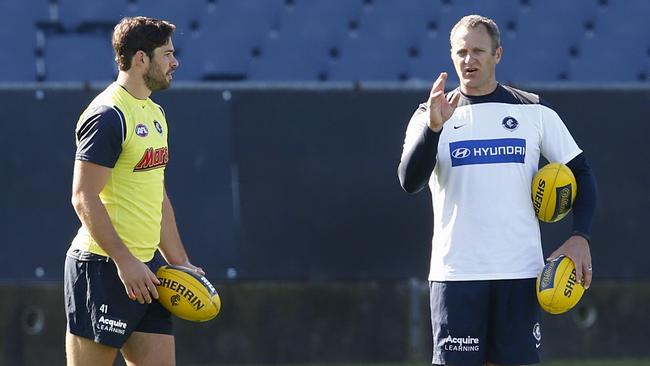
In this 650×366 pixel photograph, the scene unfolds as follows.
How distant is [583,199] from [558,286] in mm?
455

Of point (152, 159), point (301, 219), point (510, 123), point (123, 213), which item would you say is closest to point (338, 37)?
point (301, 219)

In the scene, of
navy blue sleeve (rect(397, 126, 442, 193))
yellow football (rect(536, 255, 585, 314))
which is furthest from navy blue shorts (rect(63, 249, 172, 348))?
yellow football (rect(536, 255, 585, 314))

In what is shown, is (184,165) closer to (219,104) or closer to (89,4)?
(219,104)

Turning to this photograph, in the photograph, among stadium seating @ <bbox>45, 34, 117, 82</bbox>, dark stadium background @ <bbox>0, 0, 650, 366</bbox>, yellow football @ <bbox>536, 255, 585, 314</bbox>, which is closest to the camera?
yellow football @ <bbox>536, 255, 585, 314</bbox>

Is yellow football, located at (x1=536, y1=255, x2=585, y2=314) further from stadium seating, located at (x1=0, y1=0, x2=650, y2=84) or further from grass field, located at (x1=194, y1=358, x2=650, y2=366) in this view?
stadium seating, located at (x1=0, y1=0, x2=650, y2=84)

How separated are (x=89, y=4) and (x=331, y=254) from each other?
2654mm

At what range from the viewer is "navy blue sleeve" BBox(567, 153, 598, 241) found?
522 centimetres

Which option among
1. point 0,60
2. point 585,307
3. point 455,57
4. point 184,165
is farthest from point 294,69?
point 455,57

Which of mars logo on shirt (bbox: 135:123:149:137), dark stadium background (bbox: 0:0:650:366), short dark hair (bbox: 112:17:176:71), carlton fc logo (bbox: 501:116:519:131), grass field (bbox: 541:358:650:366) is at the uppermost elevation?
short dark hair (bbox: 112:17:176:71)

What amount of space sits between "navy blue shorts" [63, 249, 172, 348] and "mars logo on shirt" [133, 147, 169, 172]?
394 millimetres

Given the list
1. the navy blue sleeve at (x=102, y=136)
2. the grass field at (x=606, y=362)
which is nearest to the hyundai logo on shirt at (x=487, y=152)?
the navy blue sleeve at (x=102, y=136)

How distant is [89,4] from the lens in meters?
9.33

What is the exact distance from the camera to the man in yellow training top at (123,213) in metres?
4.79

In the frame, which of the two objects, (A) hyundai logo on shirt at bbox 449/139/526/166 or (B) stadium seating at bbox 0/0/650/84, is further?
(B) stadium seating at bbox 0/0/650/84
